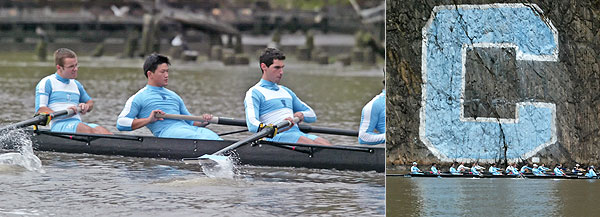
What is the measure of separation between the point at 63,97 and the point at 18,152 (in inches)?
26.4

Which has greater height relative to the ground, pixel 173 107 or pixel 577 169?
pixel 173 107

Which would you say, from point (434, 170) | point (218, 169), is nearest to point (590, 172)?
point (434, 170)

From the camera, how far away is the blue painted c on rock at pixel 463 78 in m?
8.16

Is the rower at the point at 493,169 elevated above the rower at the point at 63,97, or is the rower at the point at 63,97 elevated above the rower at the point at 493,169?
the rower at the point at 63,97

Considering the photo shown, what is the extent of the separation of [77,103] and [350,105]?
621 centimetres

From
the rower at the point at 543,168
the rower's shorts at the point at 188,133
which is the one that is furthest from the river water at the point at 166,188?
the rower at the point at 543,168

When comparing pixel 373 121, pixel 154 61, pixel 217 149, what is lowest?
pixel 217 149

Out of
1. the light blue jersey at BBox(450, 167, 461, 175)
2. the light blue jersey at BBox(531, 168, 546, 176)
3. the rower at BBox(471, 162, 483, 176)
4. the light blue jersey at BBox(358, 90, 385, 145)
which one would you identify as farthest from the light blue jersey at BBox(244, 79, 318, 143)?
the light blue jersey at BBox(531, 168, 546, 176)

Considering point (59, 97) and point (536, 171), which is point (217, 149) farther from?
point (536, 171)

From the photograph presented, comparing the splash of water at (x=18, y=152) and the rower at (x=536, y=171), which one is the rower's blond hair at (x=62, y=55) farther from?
the rower at (x=536, y=171)

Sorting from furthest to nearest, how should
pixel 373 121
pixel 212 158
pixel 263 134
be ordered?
1. pixel 263 134
2. pixel 212 158
3. pixel 373 121

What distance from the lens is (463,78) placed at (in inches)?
325

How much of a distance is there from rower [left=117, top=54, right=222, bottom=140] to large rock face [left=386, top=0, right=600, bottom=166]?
2.15m

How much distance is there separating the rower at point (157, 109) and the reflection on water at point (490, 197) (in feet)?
7.63
